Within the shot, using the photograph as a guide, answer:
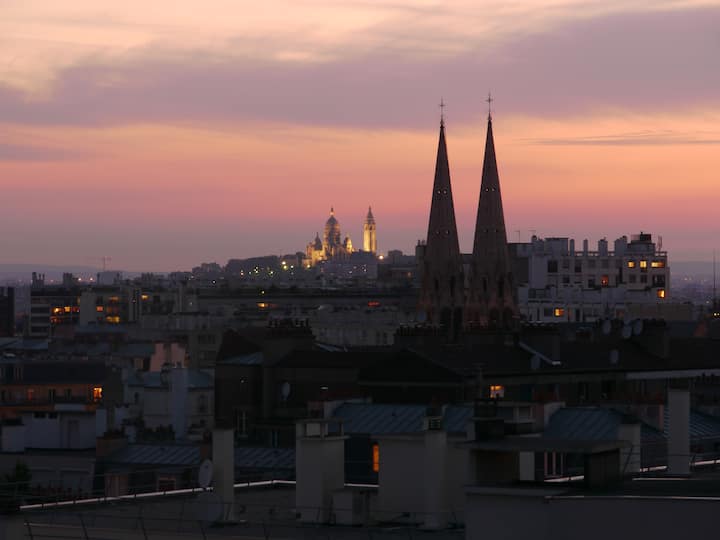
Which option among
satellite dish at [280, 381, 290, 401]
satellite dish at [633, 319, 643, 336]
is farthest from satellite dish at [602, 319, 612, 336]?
satellite dish at [280, 381, 290, 401]

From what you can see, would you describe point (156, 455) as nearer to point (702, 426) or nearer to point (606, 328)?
point (702, 426)

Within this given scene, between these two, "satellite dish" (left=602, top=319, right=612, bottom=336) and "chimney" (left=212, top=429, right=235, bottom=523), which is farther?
"satellite dish" (left=602, top=319, right=612, bottom=336)

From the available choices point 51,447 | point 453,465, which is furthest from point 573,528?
point 51,447

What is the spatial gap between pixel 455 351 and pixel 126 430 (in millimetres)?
13918

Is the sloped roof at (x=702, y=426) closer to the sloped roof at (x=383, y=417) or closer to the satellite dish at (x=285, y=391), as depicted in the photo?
the sloped roof at (x=383, y=417)

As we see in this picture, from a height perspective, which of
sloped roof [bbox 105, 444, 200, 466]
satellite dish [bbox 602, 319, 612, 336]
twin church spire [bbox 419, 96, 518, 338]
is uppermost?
twin church spire [bbox 419, 96, 518, 338]

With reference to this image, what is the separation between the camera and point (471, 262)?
16975 centimetres

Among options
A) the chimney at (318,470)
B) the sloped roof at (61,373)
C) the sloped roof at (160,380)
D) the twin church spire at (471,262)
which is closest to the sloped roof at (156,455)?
the chimney at (318,470)

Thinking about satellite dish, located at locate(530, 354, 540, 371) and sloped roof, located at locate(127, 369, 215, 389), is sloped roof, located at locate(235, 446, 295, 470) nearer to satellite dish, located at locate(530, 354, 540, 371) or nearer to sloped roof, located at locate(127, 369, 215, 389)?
satellite dish, located at locate(530, 354, 540, 371)

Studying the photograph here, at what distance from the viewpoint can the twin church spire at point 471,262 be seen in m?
168

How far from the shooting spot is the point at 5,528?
40594mm

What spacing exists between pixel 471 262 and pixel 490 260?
1.48m

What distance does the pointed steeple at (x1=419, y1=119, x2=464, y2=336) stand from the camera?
552 feet

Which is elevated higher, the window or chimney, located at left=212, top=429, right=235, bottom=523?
chimney, located at left=212, top=429, right=235, bottom=523
